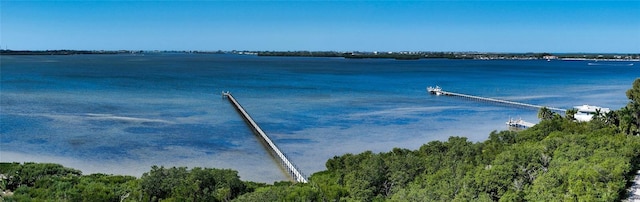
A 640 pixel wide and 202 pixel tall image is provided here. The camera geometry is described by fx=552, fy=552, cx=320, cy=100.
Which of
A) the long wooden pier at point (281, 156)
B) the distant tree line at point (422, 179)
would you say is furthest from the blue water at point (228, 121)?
the distant tree line at point (422, 179)

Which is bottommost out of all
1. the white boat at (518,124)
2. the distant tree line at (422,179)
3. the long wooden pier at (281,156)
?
the white boat at (518,124)

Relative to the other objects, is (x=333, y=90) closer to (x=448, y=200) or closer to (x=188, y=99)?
(x=188, y=99)

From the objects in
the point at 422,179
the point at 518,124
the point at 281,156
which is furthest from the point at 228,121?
the point at 422,179

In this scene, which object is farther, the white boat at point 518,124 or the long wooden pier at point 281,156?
the white boat at point 518,124

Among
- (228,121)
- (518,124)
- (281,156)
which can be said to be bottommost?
(518,124)

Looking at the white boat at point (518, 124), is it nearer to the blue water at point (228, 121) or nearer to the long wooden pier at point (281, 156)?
the blue water at point (228, 121)

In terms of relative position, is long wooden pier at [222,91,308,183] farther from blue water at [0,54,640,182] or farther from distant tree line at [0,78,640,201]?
distant tree line at [0,78,640,201]

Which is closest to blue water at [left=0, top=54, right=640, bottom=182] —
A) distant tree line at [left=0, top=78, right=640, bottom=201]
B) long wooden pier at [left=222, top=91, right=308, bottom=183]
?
long wooden pier at [left=222, top=91, right=308, bottom=183]

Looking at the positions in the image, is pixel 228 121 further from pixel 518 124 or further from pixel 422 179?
pixel 422 179
